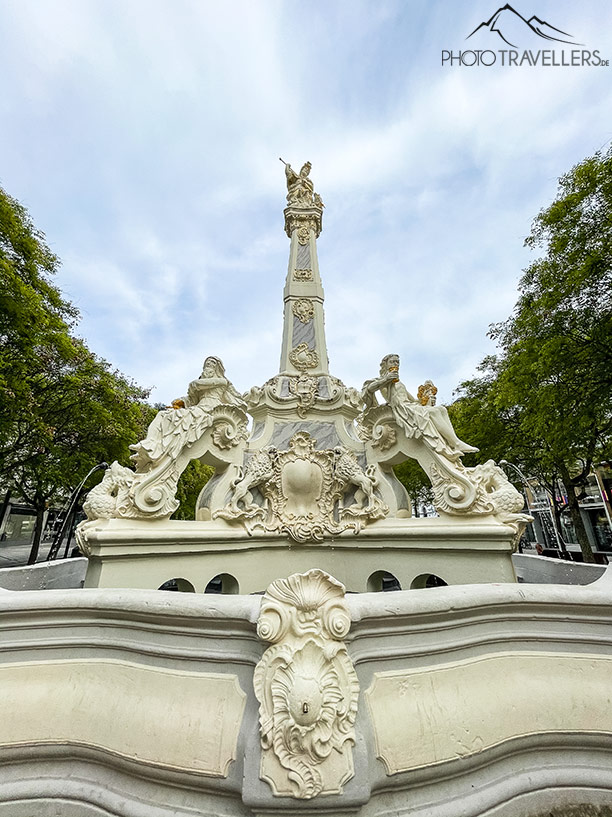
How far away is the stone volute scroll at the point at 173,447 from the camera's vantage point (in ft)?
15.9

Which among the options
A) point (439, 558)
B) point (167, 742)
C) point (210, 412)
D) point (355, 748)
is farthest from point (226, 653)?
point (210, 412)

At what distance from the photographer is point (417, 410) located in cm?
559

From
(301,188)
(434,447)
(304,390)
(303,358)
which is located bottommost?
(434,447)

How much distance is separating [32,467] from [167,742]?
45.2ft

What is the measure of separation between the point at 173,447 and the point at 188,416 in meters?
0.50

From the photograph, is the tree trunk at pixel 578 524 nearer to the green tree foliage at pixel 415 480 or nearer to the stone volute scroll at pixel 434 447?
the green tree foliage at pixel 415 480

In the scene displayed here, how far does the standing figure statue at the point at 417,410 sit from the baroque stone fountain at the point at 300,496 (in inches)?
0.7

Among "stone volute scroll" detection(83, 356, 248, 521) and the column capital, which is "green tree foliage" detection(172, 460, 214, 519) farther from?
"stone volute scroll" detection(83, 356, 248, 521)

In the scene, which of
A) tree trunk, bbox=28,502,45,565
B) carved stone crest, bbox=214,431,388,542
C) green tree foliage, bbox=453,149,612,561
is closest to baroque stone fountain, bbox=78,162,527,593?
carved stone crest, bbox=214,431,388,542

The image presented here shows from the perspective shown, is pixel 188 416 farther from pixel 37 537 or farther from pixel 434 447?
pixel 37 537

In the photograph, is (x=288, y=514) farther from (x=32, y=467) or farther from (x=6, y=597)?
(x=32, y=467)

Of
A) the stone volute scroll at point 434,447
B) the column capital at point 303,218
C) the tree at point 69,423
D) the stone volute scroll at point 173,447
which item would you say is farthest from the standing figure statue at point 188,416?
the tree at point 69,423

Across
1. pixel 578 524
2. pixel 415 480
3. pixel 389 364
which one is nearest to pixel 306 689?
pixel 389 364

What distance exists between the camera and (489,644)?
6.76 feet
